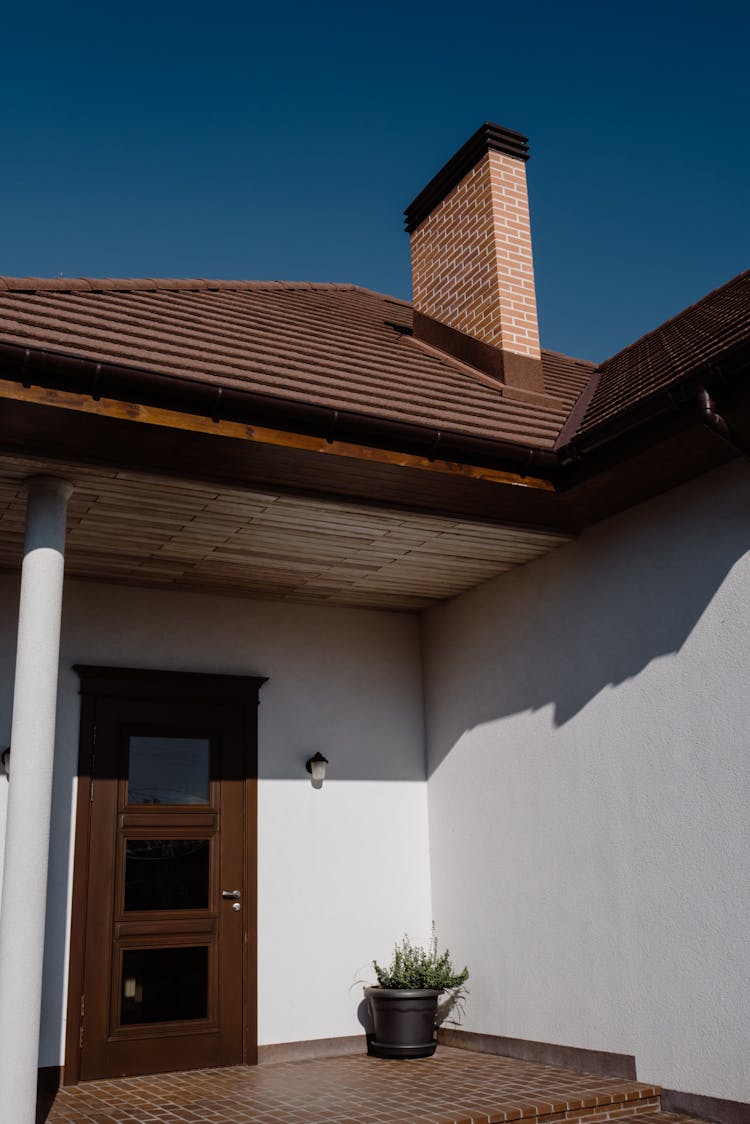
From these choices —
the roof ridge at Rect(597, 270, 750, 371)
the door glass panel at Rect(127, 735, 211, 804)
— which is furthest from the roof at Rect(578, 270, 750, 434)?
the door glass panel at Rect(127, 735, 211, 804)

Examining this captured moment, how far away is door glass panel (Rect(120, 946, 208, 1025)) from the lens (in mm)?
6742

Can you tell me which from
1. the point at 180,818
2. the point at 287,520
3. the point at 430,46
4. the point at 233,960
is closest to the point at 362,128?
the point at 430,46

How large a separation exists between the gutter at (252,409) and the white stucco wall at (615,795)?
1078 mm

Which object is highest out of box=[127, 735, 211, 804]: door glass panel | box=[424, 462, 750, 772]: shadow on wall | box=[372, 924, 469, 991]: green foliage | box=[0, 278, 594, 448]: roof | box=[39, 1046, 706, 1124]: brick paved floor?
box=[0, 278, 594, 448]: roof

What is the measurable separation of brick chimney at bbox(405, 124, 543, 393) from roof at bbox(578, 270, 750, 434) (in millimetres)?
752

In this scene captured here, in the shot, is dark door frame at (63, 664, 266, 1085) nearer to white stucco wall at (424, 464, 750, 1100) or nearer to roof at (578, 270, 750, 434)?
white stucco wall at (424, 464, 750, 1100)

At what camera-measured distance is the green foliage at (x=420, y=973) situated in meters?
7.18

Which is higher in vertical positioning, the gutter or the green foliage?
the gutter

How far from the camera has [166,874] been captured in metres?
7.08

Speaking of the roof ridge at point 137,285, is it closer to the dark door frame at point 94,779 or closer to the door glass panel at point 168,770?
the dark door frame at point 94,779

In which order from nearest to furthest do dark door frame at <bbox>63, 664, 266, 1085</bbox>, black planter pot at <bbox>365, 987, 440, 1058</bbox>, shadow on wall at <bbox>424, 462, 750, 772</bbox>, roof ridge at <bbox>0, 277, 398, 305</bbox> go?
shadow on wall at <bbox>424, 462, 750, 772</bbox>
roof ridge at <bbox>0, 277, 398, 305</bbox>
dark door frame at <bbox>63, 664, 266, 1085</bbox>
black planter pot at <bbox>365, 987, 440, 1058</bbox>

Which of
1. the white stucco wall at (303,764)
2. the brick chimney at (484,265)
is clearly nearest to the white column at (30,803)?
the white stucco wall at (303,764)

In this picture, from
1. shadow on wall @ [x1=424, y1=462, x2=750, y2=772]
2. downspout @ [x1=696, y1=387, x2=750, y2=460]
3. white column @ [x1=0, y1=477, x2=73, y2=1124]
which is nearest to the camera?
white column @ [x1=0, y1=477, x2=73, y2=1124]

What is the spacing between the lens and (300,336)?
22.9ft
